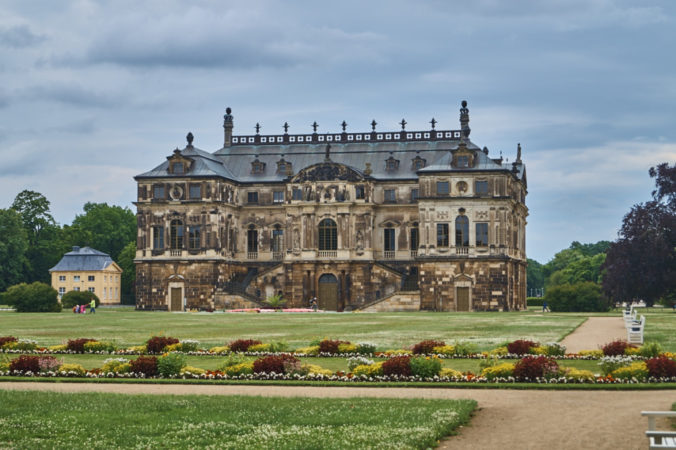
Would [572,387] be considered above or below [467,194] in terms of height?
below

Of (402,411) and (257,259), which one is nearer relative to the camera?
(402,411)

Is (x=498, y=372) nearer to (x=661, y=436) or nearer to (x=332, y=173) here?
(x=661, y=436)

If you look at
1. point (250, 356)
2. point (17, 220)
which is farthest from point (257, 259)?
point (250, 356)

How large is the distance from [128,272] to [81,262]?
8592 millimetres

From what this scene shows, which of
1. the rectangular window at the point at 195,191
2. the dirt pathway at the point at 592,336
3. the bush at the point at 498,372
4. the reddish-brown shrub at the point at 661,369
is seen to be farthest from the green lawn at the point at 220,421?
the rectangular window at the point at 195,191

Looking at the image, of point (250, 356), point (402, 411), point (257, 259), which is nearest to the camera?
point (402, 411)

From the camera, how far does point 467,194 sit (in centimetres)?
9550

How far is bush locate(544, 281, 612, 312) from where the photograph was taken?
306 feet

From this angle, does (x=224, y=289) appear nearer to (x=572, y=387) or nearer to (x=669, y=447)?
(x=572, y=387)

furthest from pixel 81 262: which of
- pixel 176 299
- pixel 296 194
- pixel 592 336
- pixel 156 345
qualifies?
pixel 156 345

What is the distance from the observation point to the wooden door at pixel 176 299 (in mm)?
101062

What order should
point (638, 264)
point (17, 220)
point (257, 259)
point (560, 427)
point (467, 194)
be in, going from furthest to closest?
point (17, 220) < point (257, 259) < point (467, 194) < point (638, 264) < point (560, 427)

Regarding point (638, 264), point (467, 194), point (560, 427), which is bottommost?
point (560, 427)

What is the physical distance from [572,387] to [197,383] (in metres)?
9.97
